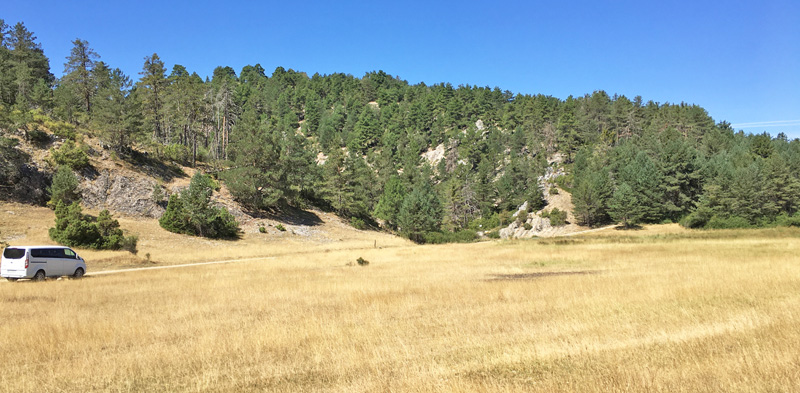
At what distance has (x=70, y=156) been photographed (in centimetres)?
5416

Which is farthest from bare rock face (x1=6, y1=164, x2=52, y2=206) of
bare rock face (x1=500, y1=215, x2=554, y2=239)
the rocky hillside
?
bare rock face (x1=500, y1=215, x2=554, y2=239)

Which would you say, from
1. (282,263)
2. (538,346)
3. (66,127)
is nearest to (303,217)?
(66,127)

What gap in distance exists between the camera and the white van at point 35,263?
23.4 m

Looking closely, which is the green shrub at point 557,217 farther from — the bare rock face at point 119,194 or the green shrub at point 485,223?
the bare rock face at point 119,194

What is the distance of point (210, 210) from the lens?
5209 centimetres

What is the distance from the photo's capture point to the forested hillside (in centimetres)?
6612

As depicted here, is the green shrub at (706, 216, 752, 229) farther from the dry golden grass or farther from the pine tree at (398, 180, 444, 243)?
the dry golden grass

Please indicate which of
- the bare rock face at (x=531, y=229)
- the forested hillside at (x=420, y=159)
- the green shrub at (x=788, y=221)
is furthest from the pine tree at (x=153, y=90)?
the green shrub at (x=788, y=221)

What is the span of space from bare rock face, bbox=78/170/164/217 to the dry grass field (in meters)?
34.5

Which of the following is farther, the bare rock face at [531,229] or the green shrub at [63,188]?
the bare rock face at [531,229]

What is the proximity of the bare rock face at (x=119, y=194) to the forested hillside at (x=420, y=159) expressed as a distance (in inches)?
271

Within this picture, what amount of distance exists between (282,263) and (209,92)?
7419cm

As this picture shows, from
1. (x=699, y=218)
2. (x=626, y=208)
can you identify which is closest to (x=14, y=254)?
(x=626, y=208)

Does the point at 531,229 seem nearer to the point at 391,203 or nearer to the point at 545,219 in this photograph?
the point at 545,219
